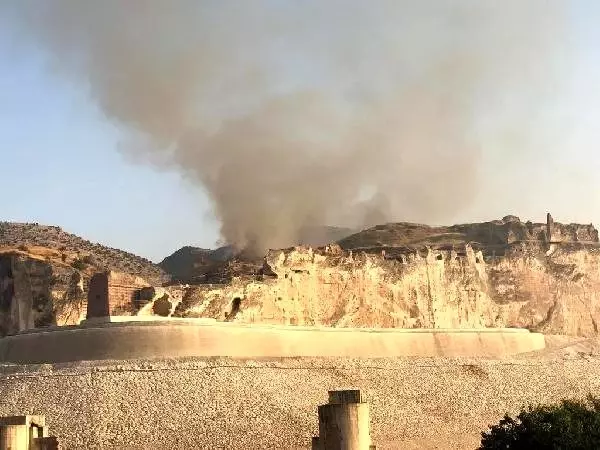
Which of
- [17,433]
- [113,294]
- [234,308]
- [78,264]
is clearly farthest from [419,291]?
[17,433]

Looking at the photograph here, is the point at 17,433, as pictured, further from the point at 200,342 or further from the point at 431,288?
the point at 431,288

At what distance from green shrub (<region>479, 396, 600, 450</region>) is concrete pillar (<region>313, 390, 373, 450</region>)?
6.78 metres

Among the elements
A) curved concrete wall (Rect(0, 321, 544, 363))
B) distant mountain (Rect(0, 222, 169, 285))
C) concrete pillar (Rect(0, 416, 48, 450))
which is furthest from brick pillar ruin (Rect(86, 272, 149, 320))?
concrete pillar (Rect(0, 416, 48, 450))

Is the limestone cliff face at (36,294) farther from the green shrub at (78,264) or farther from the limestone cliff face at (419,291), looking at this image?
the limestone cliff face at (419,291)

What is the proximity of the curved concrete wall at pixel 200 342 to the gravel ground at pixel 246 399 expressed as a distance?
27.5 inches

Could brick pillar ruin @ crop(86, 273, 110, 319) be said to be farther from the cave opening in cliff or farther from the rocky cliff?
the cave opening in cliff

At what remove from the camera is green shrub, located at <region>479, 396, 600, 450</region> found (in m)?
20.7

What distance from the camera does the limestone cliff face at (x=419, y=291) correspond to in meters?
35.3

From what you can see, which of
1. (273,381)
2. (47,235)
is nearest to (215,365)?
(273,381)

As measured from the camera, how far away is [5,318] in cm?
3903

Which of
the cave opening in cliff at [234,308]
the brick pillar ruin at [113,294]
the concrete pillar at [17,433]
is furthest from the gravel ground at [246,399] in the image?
the concrete pillar at [17,433]

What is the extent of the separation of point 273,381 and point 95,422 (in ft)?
18.6

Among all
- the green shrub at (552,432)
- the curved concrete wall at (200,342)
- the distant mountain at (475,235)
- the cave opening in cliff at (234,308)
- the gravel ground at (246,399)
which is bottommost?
the green shrub at (552,432)

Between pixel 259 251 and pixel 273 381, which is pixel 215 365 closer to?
pixel 273 381
